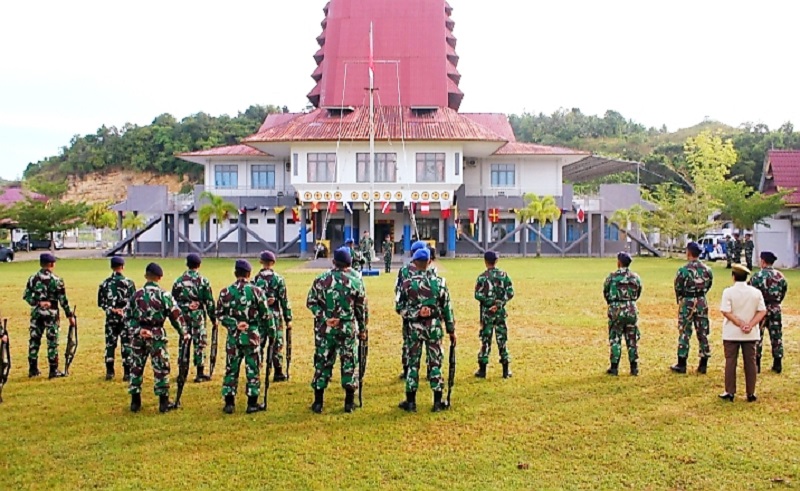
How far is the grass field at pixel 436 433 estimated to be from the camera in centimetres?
593

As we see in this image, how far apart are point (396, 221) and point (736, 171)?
110ft

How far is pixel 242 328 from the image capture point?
775cm

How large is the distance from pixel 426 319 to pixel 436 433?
47.8 inches

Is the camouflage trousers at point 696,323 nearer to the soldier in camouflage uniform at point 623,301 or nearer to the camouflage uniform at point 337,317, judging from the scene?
the soldier in camouflage uniform at point 623,301

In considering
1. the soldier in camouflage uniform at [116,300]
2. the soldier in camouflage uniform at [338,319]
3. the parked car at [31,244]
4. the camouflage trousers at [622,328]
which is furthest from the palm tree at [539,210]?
the parked car at [31,244]

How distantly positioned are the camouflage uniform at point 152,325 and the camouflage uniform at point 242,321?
0.53 metres

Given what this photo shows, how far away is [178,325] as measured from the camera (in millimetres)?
7703

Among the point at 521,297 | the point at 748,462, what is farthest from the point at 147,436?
the point at 521,297

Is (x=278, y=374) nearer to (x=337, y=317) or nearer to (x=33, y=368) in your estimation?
(x=337, y=317)

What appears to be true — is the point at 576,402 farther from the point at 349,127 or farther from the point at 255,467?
the point at 349,127

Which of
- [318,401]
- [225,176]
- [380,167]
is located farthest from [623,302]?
[225,176]

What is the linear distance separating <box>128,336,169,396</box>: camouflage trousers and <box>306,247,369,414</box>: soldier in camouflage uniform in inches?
61.8

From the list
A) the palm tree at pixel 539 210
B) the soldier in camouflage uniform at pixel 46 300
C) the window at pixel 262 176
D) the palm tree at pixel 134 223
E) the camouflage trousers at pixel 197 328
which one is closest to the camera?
the camouflage trousers at pixel 197 328

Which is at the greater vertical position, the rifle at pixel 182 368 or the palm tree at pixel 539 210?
the palm tree at pixel 539 210
